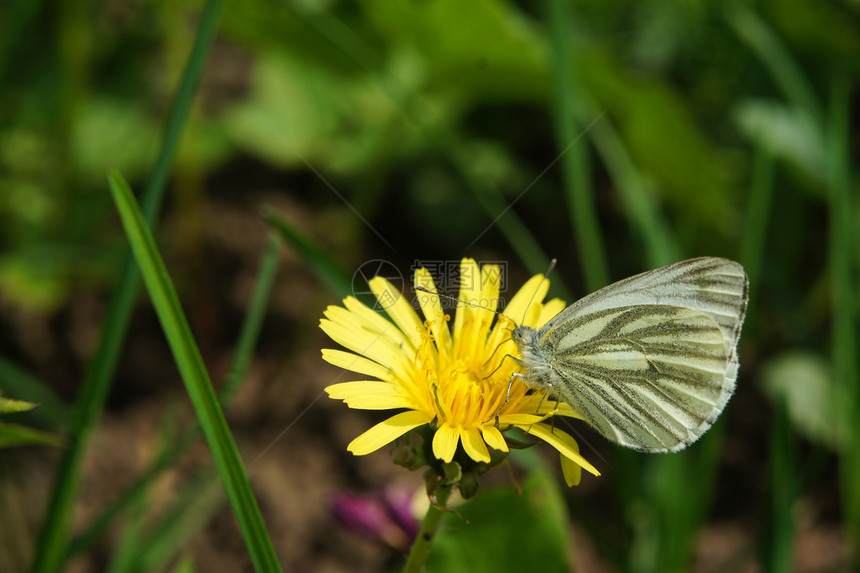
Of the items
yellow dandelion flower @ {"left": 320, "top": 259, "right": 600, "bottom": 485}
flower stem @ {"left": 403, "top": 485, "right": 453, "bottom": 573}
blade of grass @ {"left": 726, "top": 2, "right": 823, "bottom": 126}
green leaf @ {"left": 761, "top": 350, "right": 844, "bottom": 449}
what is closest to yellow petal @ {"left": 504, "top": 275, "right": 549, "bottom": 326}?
yellow dandelion flower @ {"left": 320, "top": 259, "right": 600, "bottom": 485}

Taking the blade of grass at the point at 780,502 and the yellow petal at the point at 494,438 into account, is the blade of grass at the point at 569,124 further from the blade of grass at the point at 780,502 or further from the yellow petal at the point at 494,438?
the yellow petal at the point at 494,438

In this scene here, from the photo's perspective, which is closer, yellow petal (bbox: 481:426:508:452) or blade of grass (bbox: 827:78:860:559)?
yellow petal (bbox: 481:426:508:452)

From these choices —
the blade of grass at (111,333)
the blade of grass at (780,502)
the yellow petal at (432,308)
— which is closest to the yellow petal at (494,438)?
the yellow petal at (432,308)

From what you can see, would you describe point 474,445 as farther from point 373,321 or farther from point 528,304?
point 528,304

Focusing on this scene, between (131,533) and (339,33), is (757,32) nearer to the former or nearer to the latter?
(339,33)

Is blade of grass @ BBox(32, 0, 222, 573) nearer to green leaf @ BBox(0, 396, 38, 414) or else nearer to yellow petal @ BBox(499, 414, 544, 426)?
green leaf @ BBox(0, 396, 38, 414)

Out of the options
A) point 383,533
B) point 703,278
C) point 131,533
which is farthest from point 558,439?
point 131,533

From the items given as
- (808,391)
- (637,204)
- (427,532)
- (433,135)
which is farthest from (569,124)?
(808,391)
